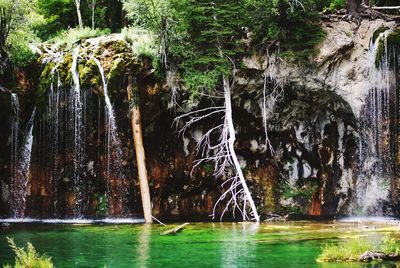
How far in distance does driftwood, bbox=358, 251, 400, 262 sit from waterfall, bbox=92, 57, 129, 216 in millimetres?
14502

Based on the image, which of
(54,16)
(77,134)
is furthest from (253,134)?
(54,16)

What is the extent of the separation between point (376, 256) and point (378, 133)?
12.5 meters

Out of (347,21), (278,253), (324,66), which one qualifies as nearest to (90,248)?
(278,253)

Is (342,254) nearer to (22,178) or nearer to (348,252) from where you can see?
(348,252)

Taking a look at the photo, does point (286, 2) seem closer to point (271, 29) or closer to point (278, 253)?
point (271, 29)

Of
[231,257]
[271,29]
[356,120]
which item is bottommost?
[231,257]

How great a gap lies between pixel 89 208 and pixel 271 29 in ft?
36.8

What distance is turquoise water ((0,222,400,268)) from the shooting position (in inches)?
456

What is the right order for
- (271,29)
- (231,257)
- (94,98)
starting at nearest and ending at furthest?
(231,257) → (271,29) → (94,98)

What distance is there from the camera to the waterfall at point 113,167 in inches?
922

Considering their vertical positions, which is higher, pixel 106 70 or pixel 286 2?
pixel 286 2

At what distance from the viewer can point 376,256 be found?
1112 centimetres

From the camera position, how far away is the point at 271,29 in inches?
862

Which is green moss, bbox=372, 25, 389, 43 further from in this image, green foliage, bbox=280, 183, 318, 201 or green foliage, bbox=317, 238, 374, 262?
green foliage, bbox=317, 238, 374, 262
